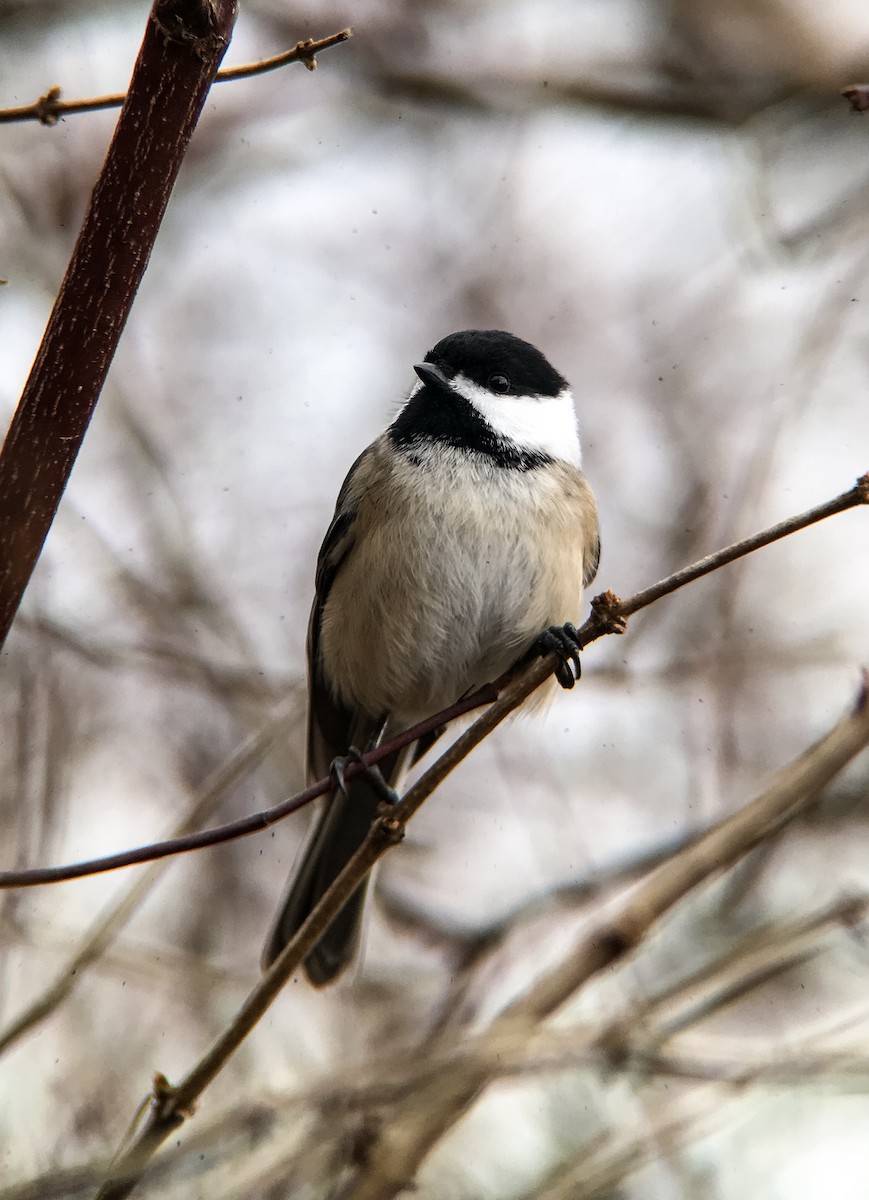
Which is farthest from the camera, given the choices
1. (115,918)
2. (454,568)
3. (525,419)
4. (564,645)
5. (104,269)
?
(525,419)

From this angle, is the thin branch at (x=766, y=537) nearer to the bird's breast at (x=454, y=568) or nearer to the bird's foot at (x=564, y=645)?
the bird's foot at (x=564, y=645)

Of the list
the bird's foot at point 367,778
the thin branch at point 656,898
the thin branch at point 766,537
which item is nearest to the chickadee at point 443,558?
the bird's foot at point 367,778

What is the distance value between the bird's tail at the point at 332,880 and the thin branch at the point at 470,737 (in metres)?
1.02

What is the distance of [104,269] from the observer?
47.9 inches

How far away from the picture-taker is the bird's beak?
2822mm

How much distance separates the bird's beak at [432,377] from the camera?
2.82 m

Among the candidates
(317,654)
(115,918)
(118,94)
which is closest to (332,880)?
(317,654)

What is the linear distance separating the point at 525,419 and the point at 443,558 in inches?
17.5

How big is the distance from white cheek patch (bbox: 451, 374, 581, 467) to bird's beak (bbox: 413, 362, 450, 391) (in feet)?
0.16

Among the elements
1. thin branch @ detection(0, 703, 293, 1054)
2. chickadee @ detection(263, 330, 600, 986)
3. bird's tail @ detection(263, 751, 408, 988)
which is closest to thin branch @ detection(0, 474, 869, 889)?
thin branch @ detection(0, 703, 293, 1054)

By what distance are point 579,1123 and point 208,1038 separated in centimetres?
104

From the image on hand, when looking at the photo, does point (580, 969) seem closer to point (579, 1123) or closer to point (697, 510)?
point (579, 1123)

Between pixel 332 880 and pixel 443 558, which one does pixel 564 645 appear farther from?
pixel 332 880

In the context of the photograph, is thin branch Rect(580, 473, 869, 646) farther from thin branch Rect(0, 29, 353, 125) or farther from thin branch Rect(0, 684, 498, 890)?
thin branch Rect(0, 29, 353, 125)
